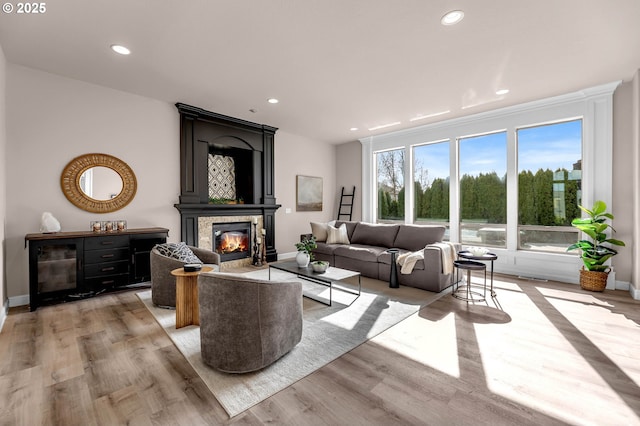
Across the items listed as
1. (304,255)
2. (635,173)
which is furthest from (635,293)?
(304,255)

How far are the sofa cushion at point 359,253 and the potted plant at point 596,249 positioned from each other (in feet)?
9.51

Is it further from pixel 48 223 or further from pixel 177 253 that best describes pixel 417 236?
pixel 48 223

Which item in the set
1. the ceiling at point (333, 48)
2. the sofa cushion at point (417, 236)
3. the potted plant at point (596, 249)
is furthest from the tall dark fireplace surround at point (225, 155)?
the potted plant at point (596, 249)

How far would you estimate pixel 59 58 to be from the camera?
131 inches

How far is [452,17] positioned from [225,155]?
4754 millimetres

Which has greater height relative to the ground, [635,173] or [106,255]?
[635,173]

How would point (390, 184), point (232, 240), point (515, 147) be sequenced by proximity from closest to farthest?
point (515, 147) < point (232, 240) < point (390, 184)

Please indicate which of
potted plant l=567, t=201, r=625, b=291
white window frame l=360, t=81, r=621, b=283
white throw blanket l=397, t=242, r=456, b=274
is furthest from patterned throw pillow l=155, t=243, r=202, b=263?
potted plant l=567, t=201, r=625, b=291

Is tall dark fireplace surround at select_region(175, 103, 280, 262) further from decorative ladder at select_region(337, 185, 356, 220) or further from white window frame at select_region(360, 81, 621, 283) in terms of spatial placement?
white window frame at select_region(360, 81, 621, 283)

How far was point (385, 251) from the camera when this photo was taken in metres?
4.81

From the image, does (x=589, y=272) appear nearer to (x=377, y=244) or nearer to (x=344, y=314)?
(x=377, y=244)

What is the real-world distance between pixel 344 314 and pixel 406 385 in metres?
1.29

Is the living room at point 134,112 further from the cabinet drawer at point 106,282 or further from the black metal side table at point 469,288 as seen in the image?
the black metal side table at point 469,288

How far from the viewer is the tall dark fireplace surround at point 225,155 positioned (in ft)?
16.3
